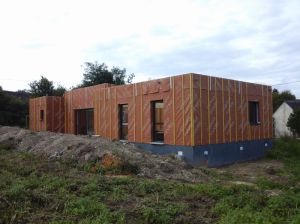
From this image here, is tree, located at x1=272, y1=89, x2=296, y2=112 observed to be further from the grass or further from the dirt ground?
the grass

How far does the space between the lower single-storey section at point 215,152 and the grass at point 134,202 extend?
15.0 ft

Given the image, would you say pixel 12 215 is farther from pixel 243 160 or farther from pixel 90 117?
pixel 90 117

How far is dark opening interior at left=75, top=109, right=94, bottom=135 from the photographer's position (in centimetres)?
2136

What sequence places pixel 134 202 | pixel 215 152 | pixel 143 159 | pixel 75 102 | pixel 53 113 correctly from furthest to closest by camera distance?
pixel 53 113 → pixel 75 102 → pixel 215 152 → pixel 143 159 → pixel 134 202

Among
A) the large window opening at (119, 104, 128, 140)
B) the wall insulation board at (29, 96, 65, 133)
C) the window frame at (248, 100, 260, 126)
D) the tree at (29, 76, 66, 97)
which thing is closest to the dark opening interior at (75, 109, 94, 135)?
the wall insulation board at (29, 96, 65, 133)

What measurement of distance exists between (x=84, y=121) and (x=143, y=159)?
1202cm

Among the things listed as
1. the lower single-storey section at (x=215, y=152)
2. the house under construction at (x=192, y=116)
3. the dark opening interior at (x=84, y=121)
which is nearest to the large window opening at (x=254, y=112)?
the house under construction at (x=192, y=116)

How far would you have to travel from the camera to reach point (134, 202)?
6141mm

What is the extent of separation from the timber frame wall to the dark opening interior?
86.5 inches

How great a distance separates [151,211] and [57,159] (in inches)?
282

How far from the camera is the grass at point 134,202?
520cm

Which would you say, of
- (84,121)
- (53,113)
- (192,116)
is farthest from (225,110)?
(53,113)

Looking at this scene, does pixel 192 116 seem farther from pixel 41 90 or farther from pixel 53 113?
pixel 41 90

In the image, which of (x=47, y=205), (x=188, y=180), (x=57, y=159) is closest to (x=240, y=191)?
(x=188, y=180)
